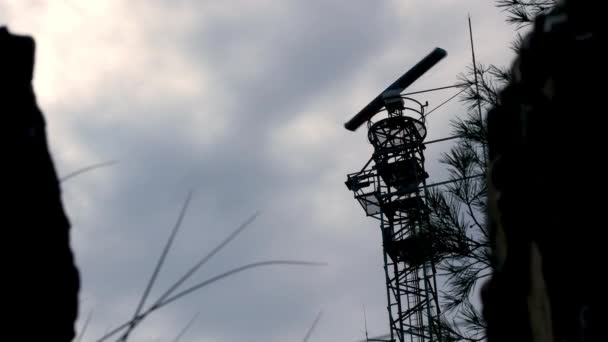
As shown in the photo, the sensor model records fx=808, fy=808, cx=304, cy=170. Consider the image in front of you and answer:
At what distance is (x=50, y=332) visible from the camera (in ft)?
4.22

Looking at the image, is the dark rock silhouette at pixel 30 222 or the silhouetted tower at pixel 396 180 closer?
the dark rock silhouette at pixel 30 222

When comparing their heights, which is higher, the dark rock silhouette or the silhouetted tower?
the silhouetted tower

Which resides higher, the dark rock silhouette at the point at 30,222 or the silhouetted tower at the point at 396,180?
the silhouetted tower at the point at 396,180

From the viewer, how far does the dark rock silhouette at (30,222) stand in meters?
1.22

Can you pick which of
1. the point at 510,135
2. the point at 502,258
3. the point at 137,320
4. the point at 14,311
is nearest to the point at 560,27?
the point at 510,135

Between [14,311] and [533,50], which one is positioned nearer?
[14,311]

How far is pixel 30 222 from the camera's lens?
1255mm

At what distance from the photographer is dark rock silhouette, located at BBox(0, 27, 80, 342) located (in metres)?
1.22

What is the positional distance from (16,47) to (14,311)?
0.43m

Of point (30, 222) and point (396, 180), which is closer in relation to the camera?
point (30, 222)

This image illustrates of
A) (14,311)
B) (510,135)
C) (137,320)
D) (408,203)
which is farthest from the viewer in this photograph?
(408,203)

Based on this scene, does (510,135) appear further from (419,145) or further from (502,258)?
(419,145)

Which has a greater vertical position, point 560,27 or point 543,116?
point 560,27

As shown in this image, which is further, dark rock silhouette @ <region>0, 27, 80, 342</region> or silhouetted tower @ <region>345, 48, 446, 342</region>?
silhouetted tower @ <region>345, 48, 446, 342</region>
